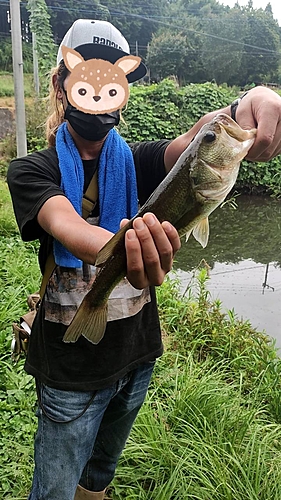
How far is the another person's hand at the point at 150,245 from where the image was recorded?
1.05 meters

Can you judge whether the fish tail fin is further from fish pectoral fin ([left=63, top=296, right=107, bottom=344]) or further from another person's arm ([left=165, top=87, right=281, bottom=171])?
another person's arm ([left=165, top=87, right=281, bottom=171])

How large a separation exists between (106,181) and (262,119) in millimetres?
578

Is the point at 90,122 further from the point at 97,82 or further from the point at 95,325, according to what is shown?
the point at 95,325

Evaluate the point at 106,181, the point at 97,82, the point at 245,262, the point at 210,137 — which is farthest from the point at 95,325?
the point at 245,262

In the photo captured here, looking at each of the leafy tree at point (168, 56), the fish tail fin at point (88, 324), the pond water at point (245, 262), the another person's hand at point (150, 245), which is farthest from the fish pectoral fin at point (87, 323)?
the leafy tree at point (168, 56)

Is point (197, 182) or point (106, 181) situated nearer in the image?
point (197, 182)

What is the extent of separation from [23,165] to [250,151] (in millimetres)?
721

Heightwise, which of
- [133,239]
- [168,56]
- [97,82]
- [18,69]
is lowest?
[168,56]

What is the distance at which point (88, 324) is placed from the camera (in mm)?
1372

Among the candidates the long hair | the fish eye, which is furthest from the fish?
the long hair

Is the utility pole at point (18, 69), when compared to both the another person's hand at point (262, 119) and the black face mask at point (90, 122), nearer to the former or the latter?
the black face mask at point (90, 122)

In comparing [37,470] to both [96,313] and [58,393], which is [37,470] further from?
[96,313]

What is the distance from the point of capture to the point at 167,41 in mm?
34531

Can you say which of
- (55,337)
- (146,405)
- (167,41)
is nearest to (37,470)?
(55,337)
